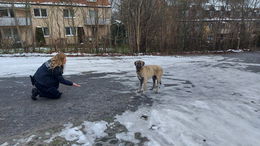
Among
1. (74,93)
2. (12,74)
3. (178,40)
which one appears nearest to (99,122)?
(74,93)

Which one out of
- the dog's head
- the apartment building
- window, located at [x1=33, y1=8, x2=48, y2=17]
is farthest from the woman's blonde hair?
window, located at [x1=33, y1=8, x2=48, y2=17]

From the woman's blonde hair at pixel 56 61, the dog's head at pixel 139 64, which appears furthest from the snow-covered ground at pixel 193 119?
→ the woman's blonde hair at pixel 56 61

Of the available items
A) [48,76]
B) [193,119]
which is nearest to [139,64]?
[193,119]

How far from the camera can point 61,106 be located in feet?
15.2

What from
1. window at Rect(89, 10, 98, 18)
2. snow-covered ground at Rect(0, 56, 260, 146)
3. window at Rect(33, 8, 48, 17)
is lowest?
snow-covered ground at Rect(0, 56, 260, 146)

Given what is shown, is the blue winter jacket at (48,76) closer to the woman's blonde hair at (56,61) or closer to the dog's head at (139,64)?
the woman's blonde hair at (56,61)

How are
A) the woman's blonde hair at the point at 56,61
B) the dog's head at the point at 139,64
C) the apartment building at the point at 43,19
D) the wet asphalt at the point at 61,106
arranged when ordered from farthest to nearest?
the apartment building at the point at 43,19 → the dog's head at the point at 139,64 → the woman's blonde hair at the point at 56,61 → the wet asphalt at the point at 61,106

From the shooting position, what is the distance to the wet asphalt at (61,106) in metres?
3.74

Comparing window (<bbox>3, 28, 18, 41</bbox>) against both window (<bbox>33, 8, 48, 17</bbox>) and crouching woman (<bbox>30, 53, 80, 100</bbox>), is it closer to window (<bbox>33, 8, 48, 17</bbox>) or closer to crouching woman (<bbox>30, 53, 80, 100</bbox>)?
window (<bbox>33, 8, 48, 17</bbox>)

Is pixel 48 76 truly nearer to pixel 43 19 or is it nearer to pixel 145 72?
pixel 145 72

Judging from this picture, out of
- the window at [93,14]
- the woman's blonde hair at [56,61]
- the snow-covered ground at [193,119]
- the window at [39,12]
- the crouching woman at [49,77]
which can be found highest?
the window at [39,12]

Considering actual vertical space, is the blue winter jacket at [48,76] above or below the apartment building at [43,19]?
below

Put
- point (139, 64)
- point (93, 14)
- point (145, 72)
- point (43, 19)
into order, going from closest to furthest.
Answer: point (139, 64) < point (145, 72) < point (93, 14) < point (43, 19)

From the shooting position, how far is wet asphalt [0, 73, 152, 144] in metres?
3.74
